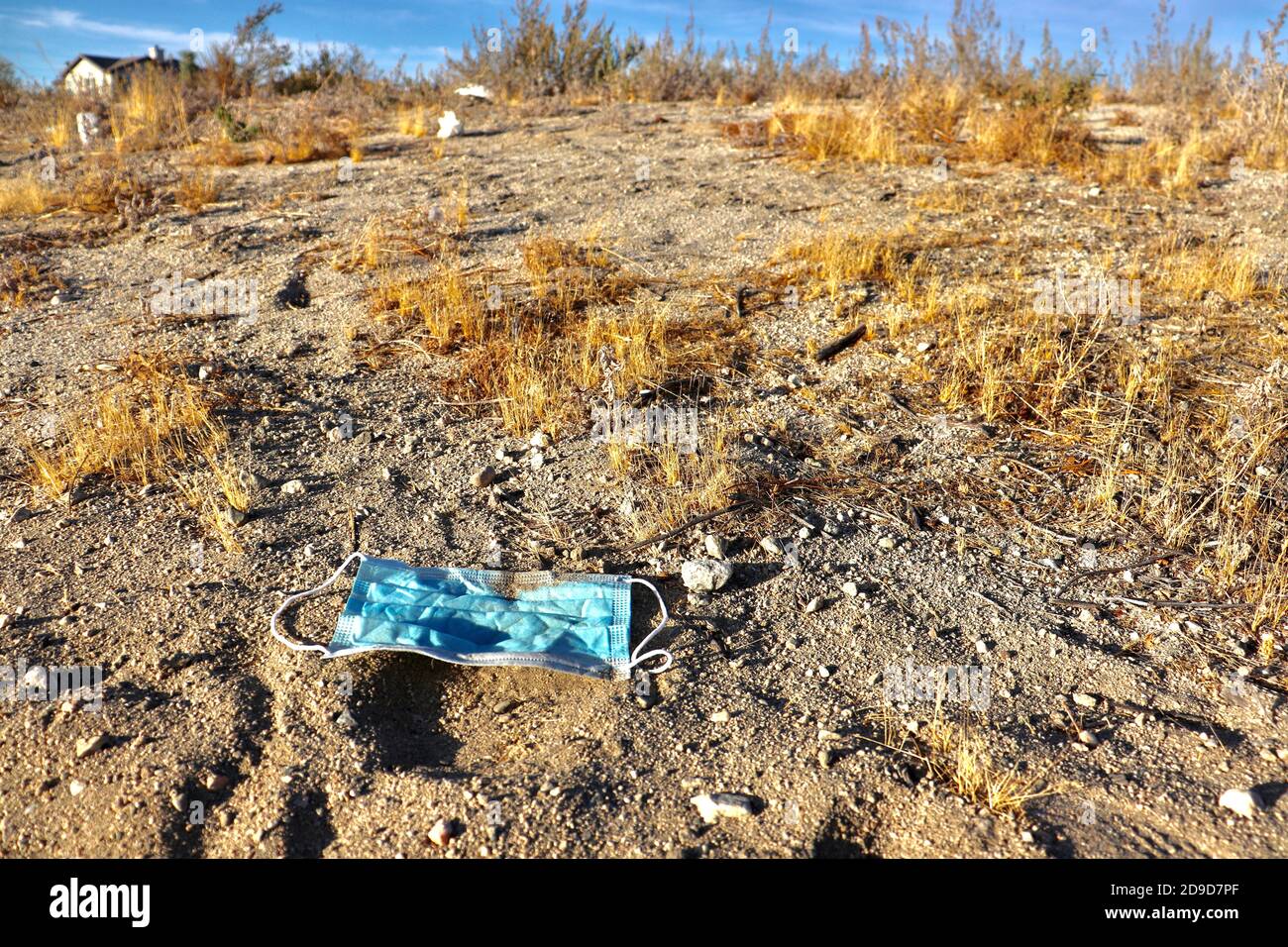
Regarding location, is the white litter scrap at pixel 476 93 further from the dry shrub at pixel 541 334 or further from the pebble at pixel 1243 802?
the pebble at pixel 1243 802

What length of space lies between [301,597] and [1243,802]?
2.96 meters

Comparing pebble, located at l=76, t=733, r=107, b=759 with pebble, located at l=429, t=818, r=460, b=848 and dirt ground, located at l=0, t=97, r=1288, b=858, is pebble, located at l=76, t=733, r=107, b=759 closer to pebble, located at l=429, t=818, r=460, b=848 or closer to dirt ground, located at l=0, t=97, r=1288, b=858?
dirt ground, located at l=0, t=97, r=1288, b=858

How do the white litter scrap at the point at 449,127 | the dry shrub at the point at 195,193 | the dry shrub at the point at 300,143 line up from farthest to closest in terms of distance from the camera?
the white litter scrap at the point at 449,127 < the dry shrub at the point at 300,143 < the dry shrub at the point at 195,193

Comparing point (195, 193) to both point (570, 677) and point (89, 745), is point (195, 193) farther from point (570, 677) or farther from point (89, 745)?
point (570, 677)

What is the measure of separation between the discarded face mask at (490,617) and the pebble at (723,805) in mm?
564

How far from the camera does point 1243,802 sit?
2.39m

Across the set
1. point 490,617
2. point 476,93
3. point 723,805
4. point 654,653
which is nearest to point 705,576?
point 654,653

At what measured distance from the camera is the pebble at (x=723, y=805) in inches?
93.7

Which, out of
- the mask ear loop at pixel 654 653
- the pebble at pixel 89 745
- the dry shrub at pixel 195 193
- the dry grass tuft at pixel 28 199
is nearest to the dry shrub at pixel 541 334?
the mask ear loop at pixel 654 653

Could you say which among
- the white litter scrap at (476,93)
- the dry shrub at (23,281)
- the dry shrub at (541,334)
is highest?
the white litter scrap at (476,93)

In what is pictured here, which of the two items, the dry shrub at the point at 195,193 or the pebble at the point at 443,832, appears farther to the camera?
the dry shrub at the point at 195,193

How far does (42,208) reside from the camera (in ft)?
23.9

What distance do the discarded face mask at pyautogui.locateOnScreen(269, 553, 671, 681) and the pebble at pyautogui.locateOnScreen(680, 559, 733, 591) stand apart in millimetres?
144

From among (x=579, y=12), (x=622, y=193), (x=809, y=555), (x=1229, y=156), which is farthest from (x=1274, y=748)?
(x=579, y=12)
